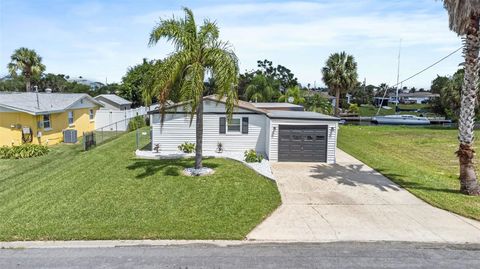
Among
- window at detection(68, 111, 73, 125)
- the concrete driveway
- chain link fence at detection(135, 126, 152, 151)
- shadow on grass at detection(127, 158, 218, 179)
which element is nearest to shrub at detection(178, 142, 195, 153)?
shadow on grass at detection(127, 158, 218, 179)

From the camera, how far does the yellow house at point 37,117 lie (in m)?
21.1

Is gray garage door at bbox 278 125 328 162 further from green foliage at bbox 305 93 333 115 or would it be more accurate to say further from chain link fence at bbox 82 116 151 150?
green foliage at bbox 305 93 333 115

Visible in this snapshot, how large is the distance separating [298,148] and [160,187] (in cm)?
813

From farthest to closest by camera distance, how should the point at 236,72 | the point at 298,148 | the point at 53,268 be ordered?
the point at 298,148 → the point at 236,72 → the point at 53,268

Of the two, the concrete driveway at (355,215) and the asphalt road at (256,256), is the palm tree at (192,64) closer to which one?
the concrete driveway at (355,215)

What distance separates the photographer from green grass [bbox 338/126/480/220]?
11219 mm

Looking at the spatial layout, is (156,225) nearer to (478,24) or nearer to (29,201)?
(29,201)

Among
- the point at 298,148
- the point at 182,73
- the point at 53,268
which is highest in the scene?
the point at 182,73

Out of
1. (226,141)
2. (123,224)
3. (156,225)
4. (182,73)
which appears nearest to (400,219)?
(156,225)

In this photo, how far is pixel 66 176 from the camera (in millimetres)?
13953

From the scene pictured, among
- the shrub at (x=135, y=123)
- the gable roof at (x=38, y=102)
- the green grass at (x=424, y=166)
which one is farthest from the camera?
the shrub at (x=135, y=123)

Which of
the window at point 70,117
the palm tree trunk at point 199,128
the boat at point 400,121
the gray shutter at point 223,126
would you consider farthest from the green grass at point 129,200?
the boat at point 400,121

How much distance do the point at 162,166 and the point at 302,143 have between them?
724 centimetres

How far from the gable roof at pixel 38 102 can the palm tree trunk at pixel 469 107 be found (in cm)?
2244
